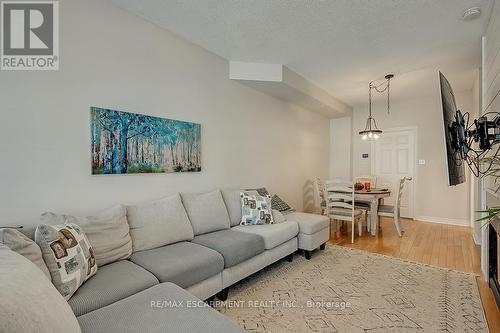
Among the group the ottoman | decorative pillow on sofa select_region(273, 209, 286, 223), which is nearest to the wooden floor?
the ottoman

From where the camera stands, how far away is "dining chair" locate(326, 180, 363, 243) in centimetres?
384

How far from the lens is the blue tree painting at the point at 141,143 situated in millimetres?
2164

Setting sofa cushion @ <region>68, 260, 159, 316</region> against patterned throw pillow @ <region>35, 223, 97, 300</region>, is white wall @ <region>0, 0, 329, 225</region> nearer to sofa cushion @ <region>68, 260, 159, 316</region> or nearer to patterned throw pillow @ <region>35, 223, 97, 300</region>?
patterned throw pillow @ <region>35, 223, 97, 300</region>

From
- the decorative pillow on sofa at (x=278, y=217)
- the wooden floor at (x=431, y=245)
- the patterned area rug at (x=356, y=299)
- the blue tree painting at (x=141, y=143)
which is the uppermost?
the blue tree painting at (x=141, y=143)

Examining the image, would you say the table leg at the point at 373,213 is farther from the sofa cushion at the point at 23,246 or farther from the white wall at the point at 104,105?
the sofa cushion at the point at 23,246

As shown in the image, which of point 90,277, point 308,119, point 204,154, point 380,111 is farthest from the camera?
point 380,111

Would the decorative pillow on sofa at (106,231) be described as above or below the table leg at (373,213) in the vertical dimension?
above

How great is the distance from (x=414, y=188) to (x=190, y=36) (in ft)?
17.2

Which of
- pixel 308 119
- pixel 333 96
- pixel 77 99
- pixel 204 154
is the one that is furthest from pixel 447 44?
pixel 77 99

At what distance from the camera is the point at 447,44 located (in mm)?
2934

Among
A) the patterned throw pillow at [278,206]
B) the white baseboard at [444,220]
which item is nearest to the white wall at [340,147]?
the white baseboard at [444,220]

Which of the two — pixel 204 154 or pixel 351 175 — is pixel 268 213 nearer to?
pixel 204 154

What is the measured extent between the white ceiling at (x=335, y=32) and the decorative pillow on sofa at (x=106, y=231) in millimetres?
1887

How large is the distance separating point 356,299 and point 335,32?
265cm
